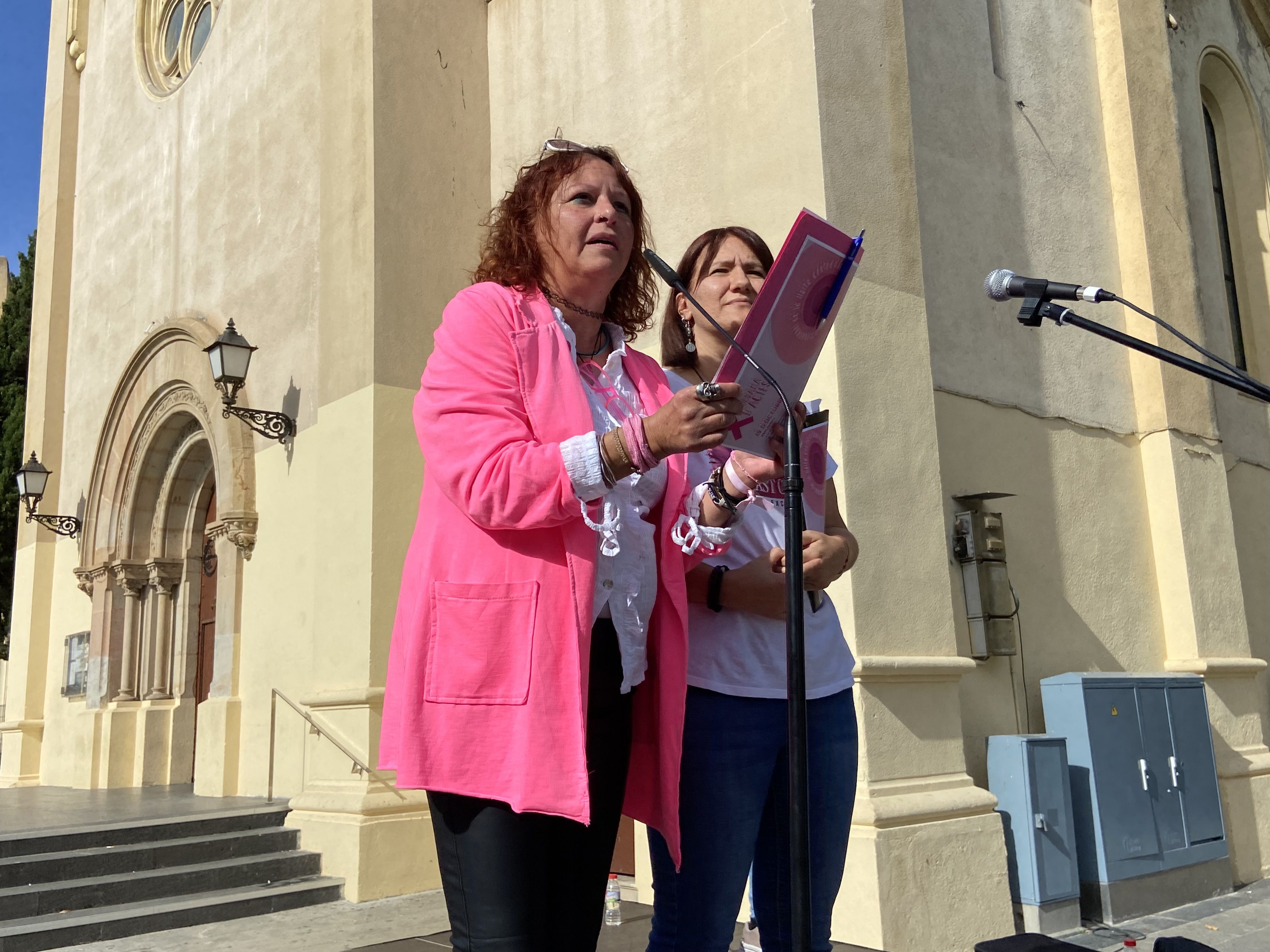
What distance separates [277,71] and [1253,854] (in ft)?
30.3

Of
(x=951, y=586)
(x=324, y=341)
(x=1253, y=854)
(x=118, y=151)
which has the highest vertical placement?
(x=118, y=151)

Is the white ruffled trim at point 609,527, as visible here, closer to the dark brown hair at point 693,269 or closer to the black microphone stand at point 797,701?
the black microphone stand at point 797,701

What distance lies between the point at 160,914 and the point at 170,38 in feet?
31.2

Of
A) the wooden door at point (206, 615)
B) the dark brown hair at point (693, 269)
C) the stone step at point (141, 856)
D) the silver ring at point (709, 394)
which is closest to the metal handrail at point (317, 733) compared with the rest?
the stone step at point (141, 856)

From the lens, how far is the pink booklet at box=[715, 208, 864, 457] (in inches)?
69.2

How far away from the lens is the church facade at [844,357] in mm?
5301

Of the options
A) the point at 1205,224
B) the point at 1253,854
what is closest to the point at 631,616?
the point at 1253,854

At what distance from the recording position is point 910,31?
21.0 feet

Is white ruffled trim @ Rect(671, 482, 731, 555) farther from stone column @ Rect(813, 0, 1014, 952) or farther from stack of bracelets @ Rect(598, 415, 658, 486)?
stone column @ Rect(813, 0, 1014, 952)

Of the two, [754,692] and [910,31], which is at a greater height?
[910,31]

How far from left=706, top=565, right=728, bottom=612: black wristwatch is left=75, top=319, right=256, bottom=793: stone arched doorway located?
27.3 ft

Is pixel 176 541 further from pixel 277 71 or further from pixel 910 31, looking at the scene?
pixel 910 31

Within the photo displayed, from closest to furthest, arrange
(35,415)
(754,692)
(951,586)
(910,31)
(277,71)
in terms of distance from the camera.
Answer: (754,692) < (951,586) < (910,31) < (277,71) < (35,415)

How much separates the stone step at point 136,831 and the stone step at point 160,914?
0.52 meters
